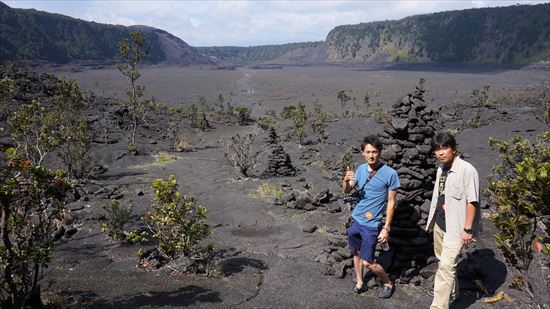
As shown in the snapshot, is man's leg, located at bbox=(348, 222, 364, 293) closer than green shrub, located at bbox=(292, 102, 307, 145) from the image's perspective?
Yes

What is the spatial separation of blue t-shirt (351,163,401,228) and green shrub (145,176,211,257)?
10.8ft

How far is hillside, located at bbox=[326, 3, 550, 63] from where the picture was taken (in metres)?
117

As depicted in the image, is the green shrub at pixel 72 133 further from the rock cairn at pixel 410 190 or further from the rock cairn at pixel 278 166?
the rock cairn at pixel 410 190

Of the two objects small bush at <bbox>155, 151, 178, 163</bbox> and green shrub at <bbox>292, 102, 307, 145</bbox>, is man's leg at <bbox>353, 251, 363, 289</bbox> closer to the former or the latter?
small bush at <bbox>155, 151, 178, 163</bbox>

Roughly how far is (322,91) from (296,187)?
186 feet

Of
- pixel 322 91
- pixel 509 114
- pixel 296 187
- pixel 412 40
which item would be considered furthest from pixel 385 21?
pixel 296 187

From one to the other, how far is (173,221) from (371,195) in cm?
387

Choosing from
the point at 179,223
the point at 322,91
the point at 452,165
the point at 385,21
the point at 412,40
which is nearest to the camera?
the point at 452,165

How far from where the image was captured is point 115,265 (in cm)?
866

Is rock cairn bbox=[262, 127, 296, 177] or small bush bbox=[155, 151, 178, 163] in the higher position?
rock cairn bbox=[262, 127, 296, 177]

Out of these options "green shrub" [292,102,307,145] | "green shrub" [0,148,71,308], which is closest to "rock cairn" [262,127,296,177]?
"green shrub" [292,102,307,145]

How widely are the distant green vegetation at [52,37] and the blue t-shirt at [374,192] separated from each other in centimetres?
9370

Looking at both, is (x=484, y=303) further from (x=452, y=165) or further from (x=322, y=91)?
(x=322, y=91)

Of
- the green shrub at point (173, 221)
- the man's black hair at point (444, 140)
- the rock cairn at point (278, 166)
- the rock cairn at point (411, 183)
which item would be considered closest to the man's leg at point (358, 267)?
the rock cairn at point (411, 183)
